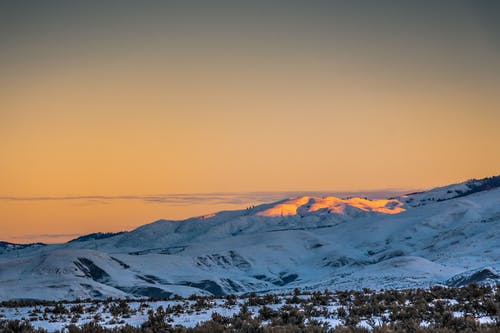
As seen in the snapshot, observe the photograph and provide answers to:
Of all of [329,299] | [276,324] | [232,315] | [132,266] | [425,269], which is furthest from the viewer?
[132,266]

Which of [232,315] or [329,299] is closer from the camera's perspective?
[232,315]

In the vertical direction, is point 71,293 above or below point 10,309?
below

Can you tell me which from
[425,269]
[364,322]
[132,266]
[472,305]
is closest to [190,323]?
[364,322]

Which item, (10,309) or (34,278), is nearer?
(10,309)

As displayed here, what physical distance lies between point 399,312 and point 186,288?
125 m

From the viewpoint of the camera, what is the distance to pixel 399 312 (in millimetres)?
27797

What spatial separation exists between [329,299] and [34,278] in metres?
121

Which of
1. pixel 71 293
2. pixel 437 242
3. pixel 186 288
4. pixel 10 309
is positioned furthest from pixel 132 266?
pixel 10 309

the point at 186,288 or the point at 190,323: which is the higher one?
the point at 190,323

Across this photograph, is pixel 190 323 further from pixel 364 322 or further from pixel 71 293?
pixel 71 293

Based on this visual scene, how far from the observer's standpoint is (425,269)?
109938 millimetres

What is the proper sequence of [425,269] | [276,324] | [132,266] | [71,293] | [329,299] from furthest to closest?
[132,266] < [71,293] < [425,269] < [329,299] < [276,324]

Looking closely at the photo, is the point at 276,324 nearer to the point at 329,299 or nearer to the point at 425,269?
the point at 329,299

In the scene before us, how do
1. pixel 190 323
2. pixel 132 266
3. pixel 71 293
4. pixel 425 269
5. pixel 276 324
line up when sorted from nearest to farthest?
pixel 276 324 → pixel 190 323 → pixel 425 269 → pixel 71 293 → pixel 132 266
